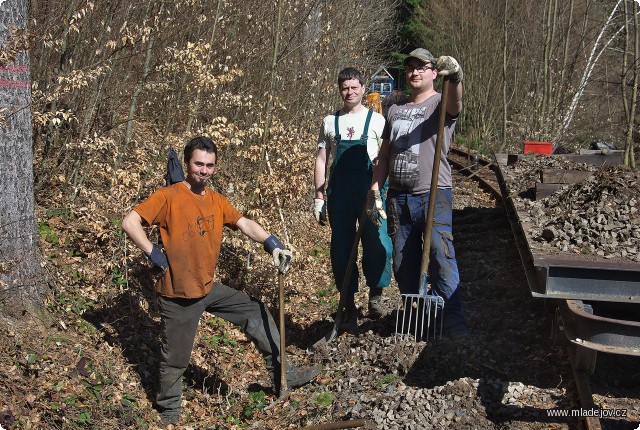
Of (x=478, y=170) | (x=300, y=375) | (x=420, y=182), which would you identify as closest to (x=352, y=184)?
(x=420, y=182)

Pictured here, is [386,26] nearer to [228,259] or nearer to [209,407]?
[228,259]

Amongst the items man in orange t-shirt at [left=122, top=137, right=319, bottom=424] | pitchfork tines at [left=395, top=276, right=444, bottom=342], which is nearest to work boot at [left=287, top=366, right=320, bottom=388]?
man in orange t-shirt at [left=122, top=137, right=319, bottom=424]

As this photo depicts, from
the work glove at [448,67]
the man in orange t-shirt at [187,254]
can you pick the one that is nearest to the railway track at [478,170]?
the work glove at [448,67]

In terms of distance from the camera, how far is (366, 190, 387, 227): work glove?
246 inches

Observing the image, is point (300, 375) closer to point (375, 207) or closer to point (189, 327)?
point (189, 327)

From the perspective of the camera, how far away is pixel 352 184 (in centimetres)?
675

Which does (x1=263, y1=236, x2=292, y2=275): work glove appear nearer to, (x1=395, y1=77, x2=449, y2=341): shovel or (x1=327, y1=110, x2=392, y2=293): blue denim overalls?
(x1=395, y1=77, x2=449, y2=341): shovel

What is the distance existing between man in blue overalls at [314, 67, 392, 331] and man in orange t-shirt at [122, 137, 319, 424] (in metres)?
1.39

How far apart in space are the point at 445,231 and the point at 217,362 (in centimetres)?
228

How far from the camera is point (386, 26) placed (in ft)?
93.7

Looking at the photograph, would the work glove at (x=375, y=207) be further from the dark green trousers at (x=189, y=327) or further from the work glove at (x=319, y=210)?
the dark green trousers at (x=189, y=327)

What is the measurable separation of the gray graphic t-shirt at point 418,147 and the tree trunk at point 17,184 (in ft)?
9.97

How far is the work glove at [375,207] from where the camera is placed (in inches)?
246

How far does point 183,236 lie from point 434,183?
2037 mm
